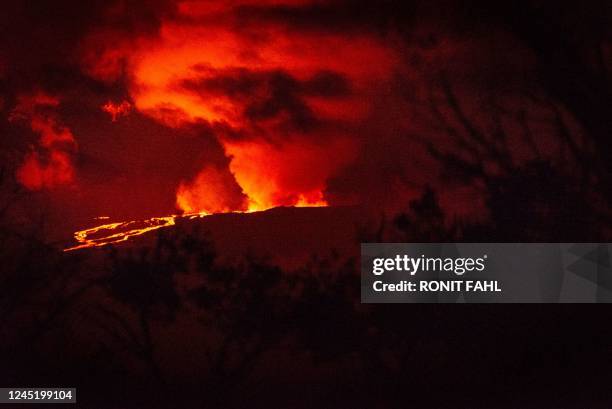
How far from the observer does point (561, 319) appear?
5.69 meters

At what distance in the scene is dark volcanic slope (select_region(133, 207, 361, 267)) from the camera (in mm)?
5656

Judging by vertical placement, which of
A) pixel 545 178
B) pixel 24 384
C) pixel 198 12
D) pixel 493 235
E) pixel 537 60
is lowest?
pixel 24 384

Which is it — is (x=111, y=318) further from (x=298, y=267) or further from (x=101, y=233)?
(x=298, y=267)

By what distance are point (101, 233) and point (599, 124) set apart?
329 centimetres

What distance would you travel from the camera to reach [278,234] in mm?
A: 5652

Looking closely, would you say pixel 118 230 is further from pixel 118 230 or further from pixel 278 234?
pixel 278 234

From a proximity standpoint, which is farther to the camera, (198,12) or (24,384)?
(198,12)

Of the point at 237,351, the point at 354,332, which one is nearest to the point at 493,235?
the point at 354,332

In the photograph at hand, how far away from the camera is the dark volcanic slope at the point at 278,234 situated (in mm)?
5656

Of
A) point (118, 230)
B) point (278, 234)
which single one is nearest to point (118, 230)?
point (118, 230)

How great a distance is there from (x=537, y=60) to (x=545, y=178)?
2.53 ft

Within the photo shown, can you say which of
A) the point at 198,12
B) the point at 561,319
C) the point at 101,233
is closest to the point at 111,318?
the point at 101,233

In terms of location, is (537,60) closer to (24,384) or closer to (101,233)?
(101,233)

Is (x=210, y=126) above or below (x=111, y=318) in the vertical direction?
above
